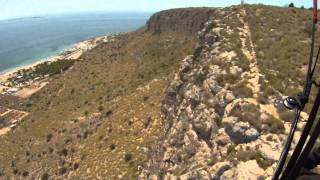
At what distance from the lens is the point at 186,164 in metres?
22.4

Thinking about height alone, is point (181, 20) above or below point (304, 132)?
below

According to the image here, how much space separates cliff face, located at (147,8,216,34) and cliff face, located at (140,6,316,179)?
3820 centimetres

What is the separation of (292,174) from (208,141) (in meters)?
19.6

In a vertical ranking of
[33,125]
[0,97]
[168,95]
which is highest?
[168,95]

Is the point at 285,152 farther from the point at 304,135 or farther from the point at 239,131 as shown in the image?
the point at 239,131

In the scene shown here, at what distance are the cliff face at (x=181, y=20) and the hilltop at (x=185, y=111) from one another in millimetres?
442

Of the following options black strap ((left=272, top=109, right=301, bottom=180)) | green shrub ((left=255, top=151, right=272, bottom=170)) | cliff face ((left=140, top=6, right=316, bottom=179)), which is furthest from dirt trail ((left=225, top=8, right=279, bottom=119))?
black strap ((left=272, top=109, right=301, bottom=180))

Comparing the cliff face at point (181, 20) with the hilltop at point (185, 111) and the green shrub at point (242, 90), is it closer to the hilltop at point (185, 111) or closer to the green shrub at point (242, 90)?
the hilltop at point (185, 111)

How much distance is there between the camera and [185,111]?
2786 centimetres

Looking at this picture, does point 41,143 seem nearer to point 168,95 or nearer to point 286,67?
point 168,95

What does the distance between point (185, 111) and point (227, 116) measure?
22.0ft

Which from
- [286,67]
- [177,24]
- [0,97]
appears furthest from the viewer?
[0,97]

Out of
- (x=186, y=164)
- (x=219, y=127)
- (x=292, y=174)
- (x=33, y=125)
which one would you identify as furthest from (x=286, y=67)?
(x=33, y=125)

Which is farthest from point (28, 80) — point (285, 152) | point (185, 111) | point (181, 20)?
point (285, 152)
